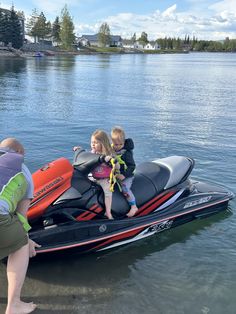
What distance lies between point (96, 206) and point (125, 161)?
663 mm

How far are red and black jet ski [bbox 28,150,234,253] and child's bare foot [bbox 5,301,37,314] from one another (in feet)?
2.04

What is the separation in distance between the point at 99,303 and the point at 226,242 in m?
2.19

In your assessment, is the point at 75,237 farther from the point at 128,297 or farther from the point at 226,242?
the point at 226,242

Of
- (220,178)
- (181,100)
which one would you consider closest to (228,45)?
(181,100)

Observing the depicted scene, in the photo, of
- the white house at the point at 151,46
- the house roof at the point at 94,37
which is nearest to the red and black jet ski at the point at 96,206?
the house roof at the point at 94,37

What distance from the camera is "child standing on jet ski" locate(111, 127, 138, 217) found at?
4.72 metres

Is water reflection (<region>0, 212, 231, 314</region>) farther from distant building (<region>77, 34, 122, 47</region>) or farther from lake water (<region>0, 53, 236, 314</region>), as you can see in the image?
distant building (<region>77, 34, 122, 47</region>)

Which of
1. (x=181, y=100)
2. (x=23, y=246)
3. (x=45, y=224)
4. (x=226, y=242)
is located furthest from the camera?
(x=181, y=100)

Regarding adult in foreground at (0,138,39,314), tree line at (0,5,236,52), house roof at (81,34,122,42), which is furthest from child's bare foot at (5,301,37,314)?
house roof at (81,34,122,42)

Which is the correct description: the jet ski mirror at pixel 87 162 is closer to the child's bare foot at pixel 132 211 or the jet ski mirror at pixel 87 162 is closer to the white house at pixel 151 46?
the child's bare foot at pixel 132 211

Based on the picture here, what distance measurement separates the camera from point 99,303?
390cm

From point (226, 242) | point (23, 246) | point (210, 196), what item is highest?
point (23, 246)

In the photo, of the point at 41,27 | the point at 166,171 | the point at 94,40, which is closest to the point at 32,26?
the point at 41,27

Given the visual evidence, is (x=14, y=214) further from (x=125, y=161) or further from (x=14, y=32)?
(x=14, y=32)
